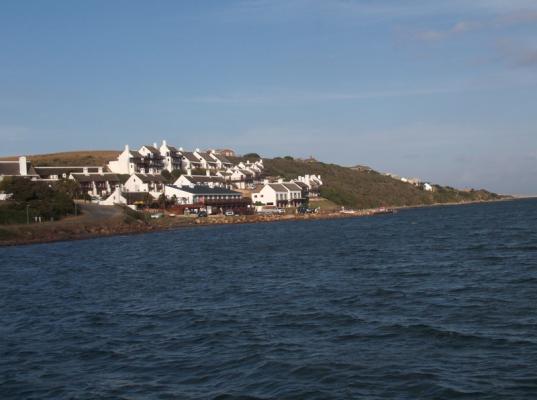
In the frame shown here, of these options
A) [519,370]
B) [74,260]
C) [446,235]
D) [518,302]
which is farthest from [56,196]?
[519,370]

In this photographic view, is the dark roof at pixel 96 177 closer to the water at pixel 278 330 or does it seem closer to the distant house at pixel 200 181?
the distant house at pixel 200 181

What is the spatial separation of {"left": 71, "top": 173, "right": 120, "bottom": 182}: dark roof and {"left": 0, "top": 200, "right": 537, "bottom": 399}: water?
71.3m

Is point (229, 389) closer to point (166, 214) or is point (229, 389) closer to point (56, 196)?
point (56, 196)

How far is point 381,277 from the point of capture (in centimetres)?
3084

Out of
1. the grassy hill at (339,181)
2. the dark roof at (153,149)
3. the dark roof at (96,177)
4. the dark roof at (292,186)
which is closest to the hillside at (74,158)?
the grassy hill at (339,181)

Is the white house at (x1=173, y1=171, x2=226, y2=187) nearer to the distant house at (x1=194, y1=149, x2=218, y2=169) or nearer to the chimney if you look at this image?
the distant house at (x1=194, y1=149, x2=218, y2=169)

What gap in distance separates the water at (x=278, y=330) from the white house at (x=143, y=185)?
73.6 meters

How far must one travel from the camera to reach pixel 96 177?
111000 millimetres

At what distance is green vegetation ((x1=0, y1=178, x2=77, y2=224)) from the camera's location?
71863 millimetres

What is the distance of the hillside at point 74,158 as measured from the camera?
14050 centimetres

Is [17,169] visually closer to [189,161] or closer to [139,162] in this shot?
[139,162]

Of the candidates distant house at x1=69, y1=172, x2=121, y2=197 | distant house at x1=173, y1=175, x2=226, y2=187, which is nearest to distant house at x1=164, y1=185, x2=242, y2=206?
distant house at x1=173, y1=175, x2=226, y2=187

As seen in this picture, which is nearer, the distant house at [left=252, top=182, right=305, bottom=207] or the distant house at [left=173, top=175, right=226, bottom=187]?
the distant house at [left=173, top=175, right=226, bottom=187]

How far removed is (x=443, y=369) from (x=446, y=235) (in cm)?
4506
